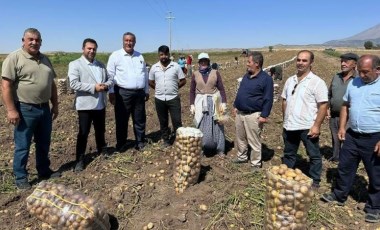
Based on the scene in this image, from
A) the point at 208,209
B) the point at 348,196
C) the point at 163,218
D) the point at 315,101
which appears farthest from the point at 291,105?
the point at 163,218

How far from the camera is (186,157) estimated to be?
14.6 feet

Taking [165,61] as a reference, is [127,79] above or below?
below

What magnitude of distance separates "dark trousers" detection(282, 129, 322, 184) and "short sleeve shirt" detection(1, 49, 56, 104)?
11.1ft

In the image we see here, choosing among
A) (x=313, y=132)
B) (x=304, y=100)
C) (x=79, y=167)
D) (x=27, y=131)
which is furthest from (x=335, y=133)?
(x=27, y=131)

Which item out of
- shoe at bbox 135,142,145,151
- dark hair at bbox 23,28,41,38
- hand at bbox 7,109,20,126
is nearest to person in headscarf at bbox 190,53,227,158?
shoe at bbox 135,142,145,151

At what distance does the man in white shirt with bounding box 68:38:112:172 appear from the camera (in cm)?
516

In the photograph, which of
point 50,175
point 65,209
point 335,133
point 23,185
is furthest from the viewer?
point 335,133

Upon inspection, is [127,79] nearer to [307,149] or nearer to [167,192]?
[167,192]

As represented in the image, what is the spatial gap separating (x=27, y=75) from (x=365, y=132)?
420 centimetres

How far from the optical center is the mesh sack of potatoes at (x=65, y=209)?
11.2ft

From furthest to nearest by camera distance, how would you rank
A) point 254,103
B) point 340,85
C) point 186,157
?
1. point 340,85
2. point 254,103
3. point 186,157

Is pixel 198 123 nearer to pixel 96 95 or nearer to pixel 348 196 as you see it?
pixel 96 95

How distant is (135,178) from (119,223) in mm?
1102

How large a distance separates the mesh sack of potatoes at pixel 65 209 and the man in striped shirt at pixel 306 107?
271 cm
